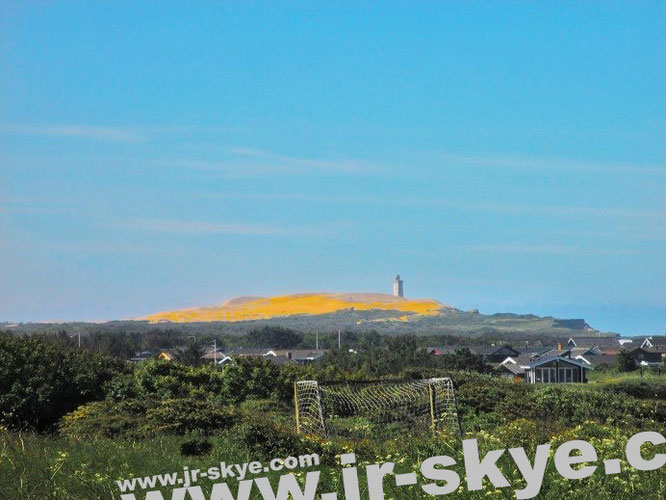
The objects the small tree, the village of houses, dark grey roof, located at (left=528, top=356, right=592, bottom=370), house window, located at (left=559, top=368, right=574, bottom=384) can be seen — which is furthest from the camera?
the small tree

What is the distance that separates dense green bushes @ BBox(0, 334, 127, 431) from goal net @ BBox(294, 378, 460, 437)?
436 centimetres

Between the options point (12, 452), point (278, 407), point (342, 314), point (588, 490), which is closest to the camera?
point (588, 490)

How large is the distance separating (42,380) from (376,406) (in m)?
5.97

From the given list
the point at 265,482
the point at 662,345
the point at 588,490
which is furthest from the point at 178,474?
the point at 662,345

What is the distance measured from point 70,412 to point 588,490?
39.2ft

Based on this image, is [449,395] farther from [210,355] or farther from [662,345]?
[662,345]

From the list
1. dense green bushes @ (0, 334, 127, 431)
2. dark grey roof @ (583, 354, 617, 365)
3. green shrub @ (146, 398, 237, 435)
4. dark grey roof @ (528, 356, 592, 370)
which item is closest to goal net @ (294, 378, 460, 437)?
green shrub @ (146, 398, 237, 435)

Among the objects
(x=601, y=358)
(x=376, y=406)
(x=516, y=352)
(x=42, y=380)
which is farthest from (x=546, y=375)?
(x=42, y=380)

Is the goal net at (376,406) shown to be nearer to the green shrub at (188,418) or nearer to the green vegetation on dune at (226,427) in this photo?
the green vegetation on dune at (226,427)

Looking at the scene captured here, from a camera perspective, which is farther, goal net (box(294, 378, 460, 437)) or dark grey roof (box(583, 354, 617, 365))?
dark grey roof (box(583, 354, 617, 365))

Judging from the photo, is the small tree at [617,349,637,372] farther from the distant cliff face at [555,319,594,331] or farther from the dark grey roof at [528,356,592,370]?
the distant cliff face at [555,319,594,331]

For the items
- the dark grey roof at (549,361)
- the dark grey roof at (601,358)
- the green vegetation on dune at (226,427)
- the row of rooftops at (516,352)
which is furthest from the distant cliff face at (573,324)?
the green vegetation on dune at (226,427)

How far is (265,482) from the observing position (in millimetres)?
9508

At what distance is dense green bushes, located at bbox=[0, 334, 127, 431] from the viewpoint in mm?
17812
